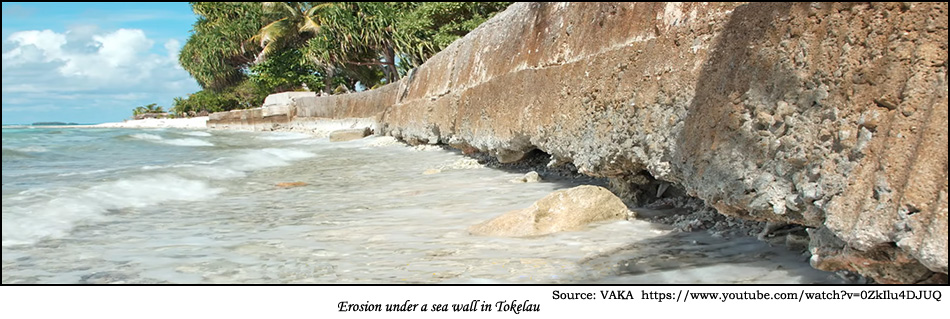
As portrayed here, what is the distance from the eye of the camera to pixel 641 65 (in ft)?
12.6

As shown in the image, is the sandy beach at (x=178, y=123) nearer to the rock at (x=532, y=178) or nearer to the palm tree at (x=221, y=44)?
the palm tree at (x=221, y=44)

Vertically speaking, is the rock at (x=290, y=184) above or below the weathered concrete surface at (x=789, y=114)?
below

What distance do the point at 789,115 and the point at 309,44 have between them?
34.0m

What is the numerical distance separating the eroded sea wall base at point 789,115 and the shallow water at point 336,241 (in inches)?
15.7

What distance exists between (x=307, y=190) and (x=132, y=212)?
5.29ft

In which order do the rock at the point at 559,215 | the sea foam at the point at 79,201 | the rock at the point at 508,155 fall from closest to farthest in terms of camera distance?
1. the rock at the point at 559,215
2. the sea foam at the point at 79,201
3. the rock at the point at 508,155

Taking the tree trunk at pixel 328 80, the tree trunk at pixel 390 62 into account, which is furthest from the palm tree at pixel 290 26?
the tree trunk at pixel 390 62

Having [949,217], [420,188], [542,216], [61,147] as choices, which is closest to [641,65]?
[542,216]

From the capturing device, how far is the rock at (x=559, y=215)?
12.3 feet

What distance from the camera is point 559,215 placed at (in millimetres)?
3836

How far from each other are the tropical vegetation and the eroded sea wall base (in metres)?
16.1

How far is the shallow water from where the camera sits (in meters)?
2.99

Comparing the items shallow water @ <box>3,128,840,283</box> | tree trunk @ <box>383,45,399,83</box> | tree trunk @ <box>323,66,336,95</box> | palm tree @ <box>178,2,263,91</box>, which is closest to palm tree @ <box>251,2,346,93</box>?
tree trunk @ <box>323,66,336,95</box>
